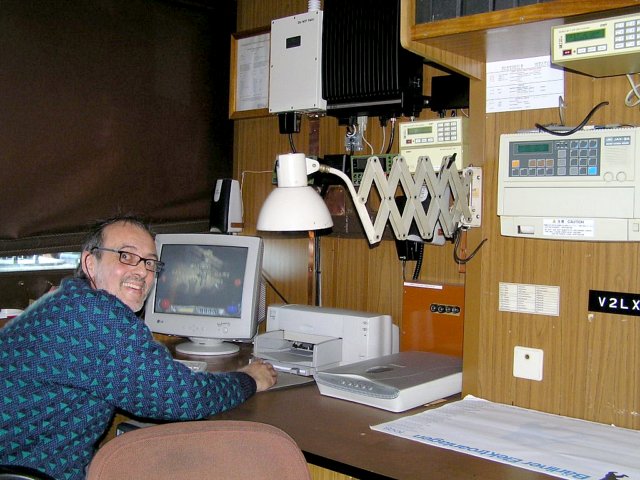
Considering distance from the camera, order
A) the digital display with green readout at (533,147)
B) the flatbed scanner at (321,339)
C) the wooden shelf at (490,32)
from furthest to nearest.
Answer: the flatbed scanner at (321,339) → the digital display with green readout at (533,147) → the wooden shelf at (490,32)

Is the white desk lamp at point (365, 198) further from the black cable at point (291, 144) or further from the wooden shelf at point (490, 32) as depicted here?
the black cable at point (291, 144)

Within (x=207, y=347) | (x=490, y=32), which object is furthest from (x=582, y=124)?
(x=207, y=347)

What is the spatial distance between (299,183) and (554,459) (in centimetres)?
88

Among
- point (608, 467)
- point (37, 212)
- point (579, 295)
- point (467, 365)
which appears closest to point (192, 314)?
point (37, 212)

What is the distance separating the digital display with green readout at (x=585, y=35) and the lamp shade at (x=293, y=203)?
692mm

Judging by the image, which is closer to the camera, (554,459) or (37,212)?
(554,459)

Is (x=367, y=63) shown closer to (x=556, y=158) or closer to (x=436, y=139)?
(x=436, y=139)

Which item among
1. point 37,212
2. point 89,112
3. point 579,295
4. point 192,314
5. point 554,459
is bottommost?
point 554,459

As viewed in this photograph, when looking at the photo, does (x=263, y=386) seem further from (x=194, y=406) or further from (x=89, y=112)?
(x=89, y=112)

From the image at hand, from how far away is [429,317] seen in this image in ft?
7.85

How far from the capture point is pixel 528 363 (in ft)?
6.31

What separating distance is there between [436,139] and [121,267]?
110 cm

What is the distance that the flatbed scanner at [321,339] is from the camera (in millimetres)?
2244

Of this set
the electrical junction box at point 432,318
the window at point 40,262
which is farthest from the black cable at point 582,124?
the window at point 40,262
